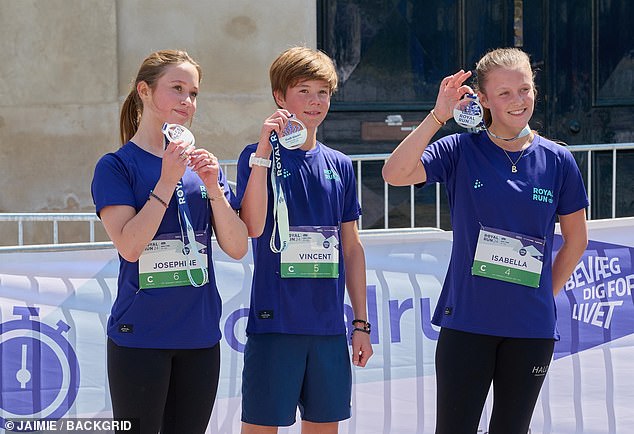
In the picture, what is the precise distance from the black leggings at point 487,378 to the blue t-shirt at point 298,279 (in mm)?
450

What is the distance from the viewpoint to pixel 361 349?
4.28m

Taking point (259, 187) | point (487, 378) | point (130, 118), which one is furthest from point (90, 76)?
point (487, 378)

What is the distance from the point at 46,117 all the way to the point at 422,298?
3928 millimetres

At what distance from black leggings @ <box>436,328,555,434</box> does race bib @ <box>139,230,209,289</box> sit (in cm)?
99

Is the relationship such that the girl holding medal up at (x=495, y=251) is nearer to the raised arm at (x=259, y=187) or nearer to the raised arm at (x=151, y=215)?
Answer: the raised arm at (x=259, y=187)

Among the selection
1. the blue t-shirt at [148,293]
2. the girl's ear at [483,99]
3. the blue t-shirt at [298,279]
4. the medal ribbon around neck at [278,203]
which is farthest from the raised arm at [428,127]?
the blue t-shirt at [148,293]

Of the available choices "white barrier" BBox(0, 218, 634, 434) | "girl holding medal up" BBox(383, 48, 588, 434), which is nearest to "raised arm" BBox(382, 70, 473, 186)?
"girl holding medal up" BBox(383, 48, 588, 434)

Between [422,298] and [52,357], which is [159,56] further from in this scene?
[422,298]

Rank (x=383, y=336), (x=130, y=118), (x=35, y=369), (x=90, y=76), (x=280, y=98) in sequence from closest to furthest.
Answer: (x=130, y=118) → (x=280, y=98) → (x=35, y=369) → (x=383, y=336) → (x=90, y=76)

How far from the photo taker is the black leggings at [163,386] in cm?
365

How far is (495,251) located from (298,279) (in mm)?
731

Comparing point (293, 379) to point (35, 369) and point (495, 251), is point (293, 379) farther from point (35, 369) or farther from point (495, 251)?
point (35, 369)

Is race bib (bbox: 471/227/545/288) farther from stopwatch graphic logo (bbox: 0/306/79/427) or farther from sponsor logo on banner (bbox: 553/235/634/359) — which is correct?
stopwatch graphic logo (bbox: 0/306/79/427)

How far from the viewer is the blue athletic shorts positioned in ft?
13.3
